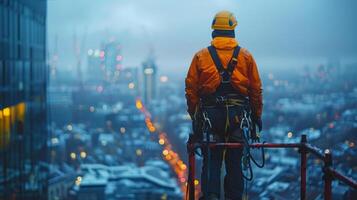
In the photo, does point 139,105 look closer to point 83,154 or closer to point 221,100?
point 83,154

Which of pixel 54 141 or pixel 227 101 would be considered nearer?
pixel 227 101

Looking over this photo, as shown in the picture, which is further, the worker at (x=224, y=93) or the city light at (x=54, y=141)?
the city light at (x=54, y=141)

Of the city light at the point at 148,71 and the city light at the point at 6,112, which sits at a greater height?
the city light at the point at 148,71

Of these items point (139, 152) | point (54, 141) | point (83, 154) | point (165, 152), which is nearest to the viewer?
point (83, 154)

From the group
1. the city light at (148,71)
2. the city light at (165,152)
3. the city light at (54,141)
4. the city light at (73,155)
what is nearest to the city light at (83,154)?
the city light at (73,155)

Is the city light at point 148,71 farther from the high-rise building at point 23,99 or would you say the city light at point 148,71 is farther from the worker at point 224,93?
the worker at point 224,93

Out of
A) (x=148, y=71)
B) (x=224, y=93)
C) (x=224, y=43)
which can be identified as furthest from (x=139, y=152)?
(x=224, y=43)
